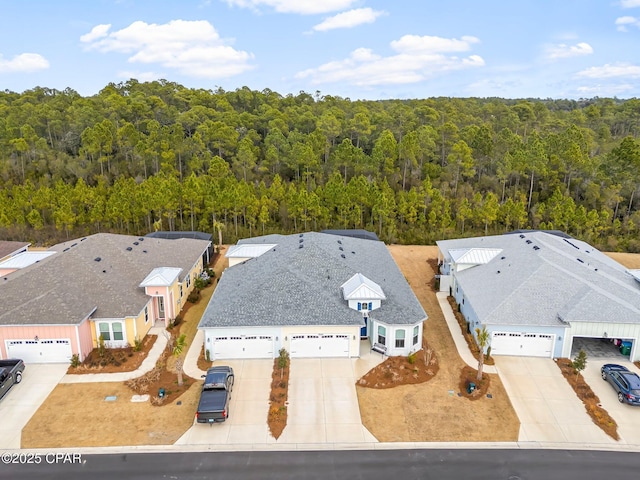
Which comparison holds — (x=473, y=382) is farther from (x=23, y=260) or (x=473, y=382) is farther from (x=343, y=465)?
(x=23, y=260)

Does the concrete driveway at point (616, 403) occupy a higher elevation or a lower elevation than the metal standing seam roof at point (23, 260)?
lower

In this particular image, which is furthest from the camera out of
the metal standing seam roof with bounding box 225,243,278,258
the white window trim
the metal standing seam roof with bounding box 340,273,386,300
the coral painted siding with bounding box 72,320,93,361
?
the metal standing seam roof with bounding box 225,243,278,258

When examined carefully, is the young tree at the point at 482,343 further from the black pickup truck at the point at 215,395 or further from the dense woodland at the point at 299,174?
the dense woodland at the point at 299,174

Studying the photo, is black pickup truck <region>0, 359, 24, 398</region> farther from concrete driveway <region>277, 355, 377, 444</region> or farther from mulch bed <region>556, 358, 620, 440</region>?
mulch bed <region>556, 358, 620, 440</region>

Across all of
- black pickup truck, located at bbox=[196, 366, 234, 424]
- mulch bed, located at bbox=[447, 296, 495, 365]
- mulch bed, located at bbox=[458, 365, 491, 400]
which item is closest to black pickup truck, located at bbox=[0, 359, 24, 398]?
black pickup truck, located at bbox=[196, 366, 234, 424]

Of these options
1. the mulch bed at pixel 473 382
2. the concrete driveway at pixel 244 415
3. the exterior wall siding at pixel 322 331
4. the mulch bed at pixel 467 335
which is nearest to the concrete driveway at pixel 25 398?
the concrete driveway at pixel 244 415

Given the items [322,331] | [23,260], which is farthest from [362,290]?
[23,260]
